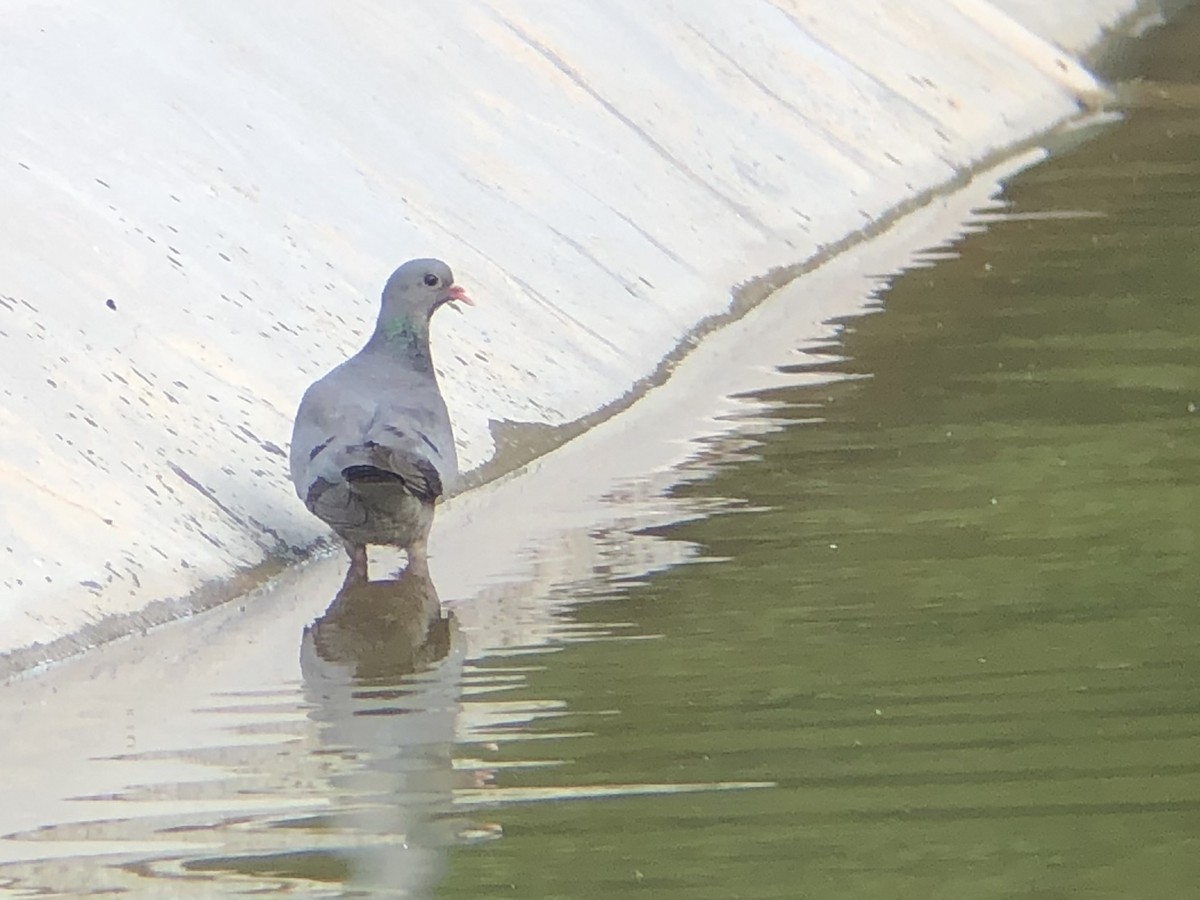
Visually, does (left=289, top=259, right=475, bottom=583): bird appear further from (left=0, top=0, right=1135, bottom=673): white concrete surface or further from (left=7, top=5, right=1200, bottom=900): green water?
(left=0, top=0, right=1135, bottom=673): white concrete surface

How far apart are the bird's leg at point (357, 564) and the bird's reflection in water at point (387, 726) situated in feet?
0.12

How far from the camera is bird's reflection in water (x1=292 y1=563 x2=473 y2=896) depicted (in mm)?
6812

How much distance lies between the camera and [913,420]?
1166cm

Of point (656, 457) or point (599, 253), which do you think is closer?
point (656, 457)

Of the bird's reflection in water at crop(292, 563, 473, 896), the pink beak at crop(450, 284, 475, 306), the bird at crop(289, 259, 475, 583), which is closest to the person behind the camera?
the bird's reflection in water at crop(292, 563, 473, 896)

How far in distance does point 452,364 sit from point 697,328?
248 cm

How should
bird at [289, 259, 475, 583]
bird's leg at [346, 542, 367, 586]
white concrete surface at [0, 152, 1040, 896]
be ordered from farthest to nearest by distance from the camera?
bird's leg at [346, 542, 367, 586] → bird at [289, 259, 475, 583] → white concrete surface at [0, 152, 1040, 896]

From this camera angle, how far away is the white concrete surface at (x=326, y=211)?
10.1 metres

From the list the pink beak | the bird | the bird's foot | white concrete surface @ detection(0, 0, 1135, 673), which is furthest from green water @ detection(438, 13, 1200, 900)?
white concrete surface @ detection(0, 0, 1135, 673)

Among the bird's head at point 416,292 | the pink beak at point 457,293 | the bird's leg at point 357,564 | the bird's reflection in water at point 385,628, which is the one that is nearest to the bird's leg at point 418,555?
the bird's reflection in water at point 385,628

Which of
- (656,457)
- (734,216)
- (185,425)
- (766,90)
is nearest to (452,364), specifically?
(656,457)

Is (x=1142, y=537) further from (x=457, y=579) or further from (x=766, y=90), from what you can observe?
(x=766, y=90)

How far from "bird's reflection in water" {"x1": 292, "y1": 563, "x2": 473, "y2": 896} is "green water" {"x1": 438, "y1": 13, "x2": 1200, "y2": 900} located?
159 mm

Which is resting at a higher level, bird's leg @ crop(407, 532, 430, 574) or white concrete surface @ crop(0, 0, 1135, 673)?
white concrete surface @ crop(0, 0, 1135, 673)
